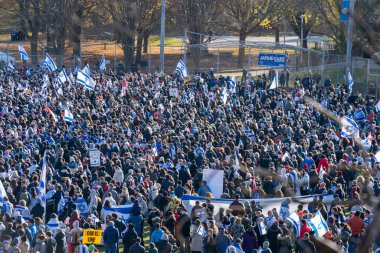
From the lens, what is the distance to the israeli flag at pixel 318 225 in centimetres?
1224

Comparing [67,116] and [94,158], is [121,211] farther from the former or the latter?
[67,116]

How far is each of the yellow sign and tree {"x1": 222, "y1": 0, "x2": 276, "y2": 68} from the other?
45076 millimetres

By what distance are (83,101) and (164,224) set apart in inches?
639

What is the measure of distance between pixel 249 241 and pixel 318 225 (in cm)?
127

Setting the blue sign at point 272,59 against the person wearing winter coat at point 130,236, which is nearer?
the person wearing winter coat at point 130,236

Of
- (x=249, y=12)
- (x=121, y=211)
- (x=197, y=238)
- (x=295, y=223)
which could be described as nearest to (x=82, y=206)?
(x=121, y=211)

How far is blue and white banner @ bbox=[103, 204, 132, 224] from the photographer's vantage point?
49.2 ft

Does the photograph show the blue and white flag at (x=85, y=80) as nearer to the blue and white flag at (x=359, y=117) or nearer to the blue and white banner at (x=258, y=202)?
the blue and white flag at (x=359, y=117)

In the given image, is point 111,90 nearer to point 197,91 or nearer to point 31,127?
point 197,91

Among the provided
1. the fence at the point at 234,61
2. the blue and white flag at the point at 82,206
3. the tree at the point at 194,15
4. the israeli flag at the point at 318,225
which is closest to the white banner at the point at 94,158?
the blue and white flag at the point at 82,206

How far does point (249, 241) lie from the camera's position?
13.0m

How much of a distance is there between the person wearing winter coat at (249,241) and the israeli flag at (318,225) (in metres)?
1.05

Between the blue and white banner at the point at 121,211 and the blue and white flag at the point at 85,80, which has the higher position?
the blue and white flag at the point at 85,80

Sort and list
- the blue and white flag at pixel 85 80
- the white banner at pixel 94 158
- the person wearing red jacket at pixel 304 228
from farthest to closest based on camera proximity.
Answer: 1. the blue and white flag at pixel 85 80
2. the white banner at pixel 94 158
3. the person wearing red jacket at pixel 304 228
